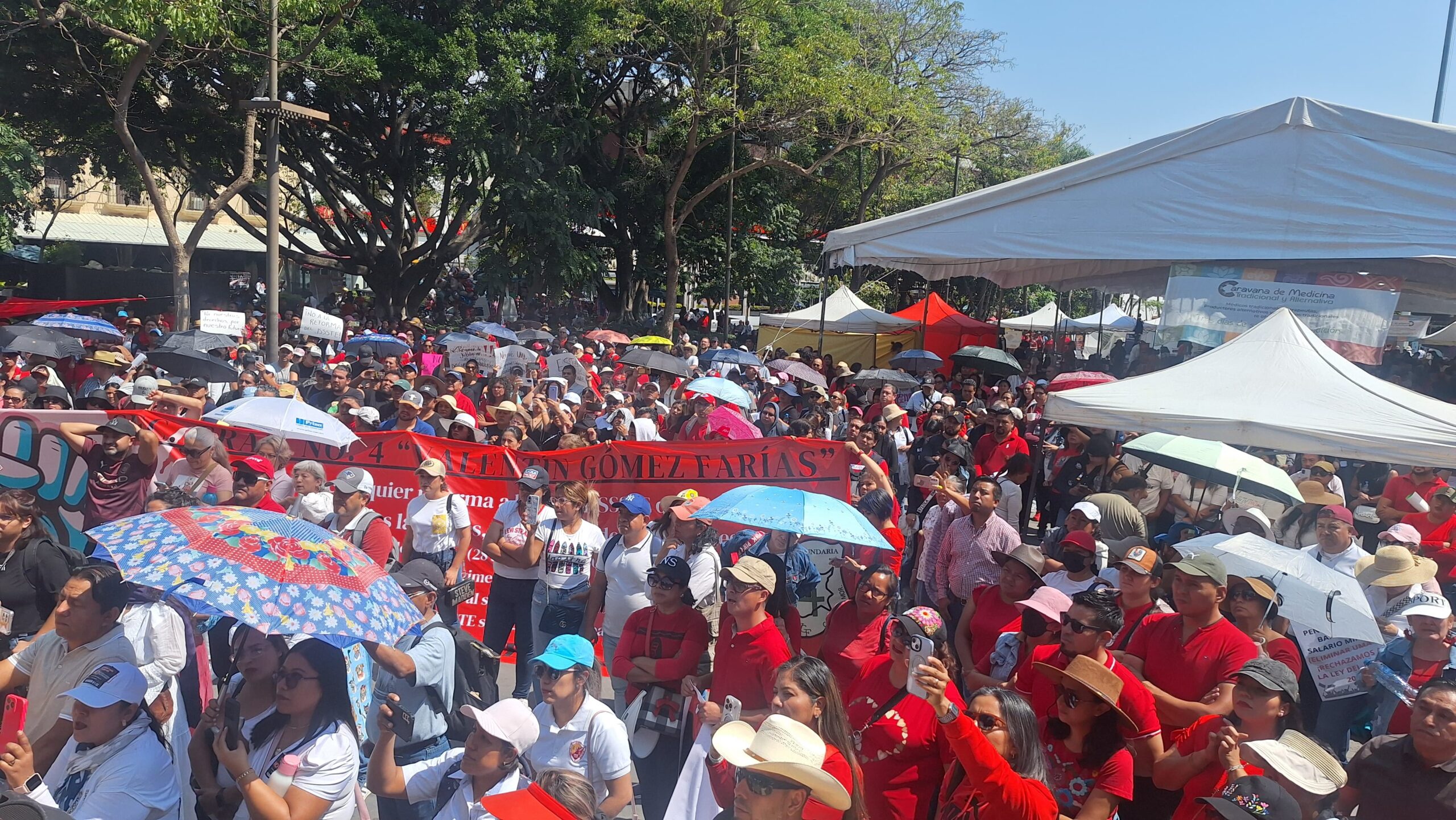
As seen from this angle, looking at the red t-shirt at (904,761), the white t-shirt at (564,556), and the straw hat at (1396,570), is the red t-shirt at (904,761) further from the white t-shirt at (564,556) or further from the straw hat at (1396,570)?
the straw hat at (1396,570)

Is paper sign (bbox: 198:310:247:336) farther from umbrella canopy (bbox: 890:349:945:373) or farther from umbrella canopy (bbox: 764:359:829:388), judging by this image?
umbrella canopy (bbox: 890:349:945:373)

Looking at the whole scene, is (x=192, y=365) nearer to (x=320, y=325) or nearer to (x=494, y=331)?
(x=320, y=325)

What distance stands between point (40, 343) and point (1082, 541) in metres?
12.2

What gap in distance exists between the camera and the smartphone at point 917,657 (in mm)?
3176

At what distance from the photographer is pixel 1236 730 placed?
12.5ft

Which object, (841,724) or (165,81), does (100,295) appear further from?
(841,724)

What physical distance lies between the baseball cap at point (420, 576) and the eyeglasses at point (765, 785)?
2.34m

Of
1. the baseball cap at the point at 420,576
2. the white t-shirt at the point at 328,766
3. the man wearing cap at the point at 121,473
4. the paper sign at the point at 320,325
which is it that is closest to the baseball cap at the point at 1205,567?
the baseball cap at the point at 420,576

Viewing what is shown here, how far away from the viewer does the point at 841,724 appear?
3859mm

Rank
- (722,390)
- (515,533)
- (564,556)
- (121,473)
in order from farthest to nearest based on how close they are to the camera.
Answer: (722,390) < (121,473) < (515,533) < (564,556)

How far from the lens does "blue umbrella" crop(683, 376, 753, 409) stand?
413 inches

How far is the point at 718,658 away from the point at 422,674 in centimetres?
129

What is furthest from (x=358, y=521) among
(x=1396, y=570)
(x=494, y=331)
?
(x=494, y=331)

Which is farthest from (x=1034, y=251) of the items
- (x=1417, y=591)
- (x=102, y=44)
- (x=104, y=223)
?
(x=104, y=223)
